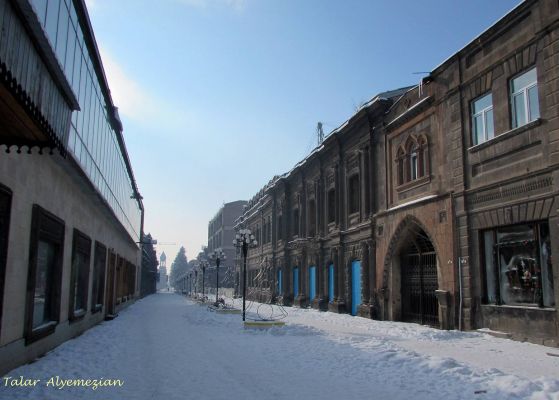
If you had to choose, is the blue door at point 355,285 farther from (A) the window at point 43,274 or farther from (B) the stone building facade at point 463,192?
(A) the window at point 43,274

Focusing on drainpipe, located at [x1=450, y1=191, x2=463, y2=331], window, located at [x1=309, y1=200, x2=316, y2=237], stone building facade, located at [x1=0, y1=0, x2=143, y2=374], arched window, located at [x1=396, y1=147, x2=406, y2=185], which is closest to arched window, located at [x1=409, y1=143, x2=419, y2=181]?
arched window, located at [x1=396, y1=147, x2=406, y2=185]

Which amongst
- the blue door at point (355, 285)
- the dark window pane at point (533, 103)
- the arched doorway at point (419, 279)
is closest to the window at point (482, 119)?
the dark window pane at point (533, 103)

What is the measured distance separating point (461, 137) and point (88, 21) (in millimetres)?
11243

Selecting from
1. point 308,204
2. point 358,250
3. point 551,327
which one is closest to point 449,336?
point 551,327

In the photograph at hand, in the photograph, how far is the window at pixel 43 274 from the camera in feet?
32.2

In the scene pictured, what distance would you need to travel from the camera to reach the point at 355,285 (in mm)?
24453

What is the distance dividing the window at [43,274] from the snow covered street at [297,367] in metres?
0.74

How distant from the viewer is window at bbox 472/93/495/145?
48.1ft

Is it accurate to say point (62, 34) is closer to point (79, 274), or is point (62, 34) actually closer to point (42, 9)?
point (42, 9)

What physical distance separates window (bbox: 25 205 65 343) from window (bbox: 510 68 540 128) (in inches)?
464

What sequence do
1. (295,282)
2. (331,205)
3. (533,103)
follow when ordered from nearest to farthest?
(533,103)
(331,205)
(295,282)

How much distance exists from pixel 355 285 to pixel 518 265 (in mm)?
11632

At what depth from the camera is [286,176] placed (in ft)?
118

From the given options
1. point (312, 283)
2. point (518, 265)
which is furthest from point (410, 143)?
point (312, 283)
